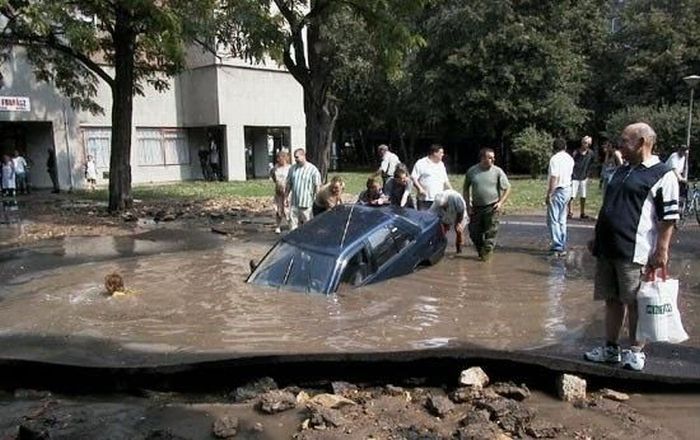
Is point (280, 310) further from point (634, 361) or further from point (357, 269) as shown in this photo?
point (634, 361)

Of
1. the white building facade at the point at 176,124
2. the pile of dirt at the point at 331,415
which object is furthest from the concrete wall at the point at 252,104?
the pile of dirt at the point at 331,415

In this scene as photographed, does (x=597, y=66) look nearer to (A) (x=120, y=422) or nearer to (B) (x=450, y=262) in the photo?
(B) (x=450, y=262)

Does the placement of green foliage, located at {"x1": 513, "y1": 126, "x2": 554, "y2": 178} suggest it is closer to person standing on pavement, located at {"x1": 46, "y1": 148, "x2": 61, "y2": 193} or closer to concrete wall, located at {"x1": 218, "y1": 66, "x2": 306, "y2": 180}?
concrete wall, located at {"x1": 218, "y1": 66, "x2": 306, "y2": 180}

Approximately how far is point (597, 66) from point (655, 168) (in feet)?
129

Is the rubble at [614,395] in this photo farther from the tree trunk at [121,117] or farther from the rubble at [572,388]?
the tree trunk at [121,117]

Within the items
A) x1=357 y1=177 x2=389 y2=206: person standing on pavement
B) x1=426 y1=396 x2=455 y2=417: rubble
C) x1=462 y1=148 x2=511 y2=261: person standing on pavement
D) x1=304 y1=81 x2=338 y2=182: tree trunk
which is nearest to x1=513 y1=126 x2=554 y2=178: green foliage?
x1=304 y1=81 x2=338 y2=182: tree trunk

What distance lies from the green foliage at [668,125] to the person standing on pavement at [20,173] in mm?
23756

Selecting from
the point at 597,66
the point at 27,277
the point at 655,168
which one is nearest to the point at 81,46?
the point at 27,277

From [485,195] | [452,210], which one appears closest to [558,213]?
[485,195]

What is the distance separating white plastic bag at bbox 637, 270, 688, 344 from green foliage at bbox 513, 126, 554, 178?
28.7 metres

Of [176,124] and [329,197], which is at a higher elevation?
[176,124]

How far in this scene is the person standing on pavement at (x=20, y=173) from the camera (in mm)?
25311

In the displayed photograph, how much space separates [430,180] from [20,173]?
19628 mm

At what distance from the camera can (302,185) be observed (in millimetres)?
11555
